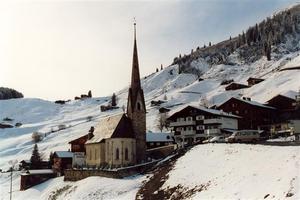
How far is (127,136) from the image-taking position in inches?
2744

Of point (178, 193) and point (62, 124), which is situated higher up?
point (62, 124)

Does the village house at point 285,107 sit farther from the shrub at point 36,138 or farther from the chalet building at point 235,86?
the shrub at point 36,138

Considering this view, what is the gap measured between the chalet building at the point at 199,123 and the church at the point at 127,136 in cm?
1806

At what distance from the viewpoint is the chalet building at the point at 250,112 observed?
97.6 metres

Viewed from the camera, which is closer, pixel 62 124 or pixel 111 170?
pixel 111 170

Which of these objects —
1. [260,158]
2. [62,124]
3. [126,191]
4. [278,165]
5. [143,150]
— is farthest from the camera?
[62,124]

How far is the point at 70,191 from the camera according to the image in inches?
2421

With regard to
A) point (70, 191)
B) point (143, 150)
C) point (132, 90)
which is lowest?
point (70, 191)

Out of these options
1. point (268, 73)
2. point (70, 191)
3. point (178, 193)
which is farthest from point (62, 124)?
point (178, 193)

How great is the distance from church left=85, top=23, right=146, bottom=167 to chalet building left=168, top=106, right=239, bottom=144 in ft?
59.2

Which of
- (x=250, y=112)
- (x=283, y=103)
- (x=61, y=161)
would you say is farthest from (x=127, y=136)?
(x=283, y=103)

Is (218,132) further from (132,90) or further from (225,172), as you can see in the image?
(225,172)

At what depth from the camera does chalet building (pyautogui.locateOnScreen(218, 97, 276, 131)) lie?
320ft

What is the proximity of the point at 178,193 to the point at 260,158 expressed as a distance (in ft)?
25.3
